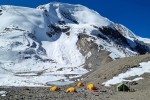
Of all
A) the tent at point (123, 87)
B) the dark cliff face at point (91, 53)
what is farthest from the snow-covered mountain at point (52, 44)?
the tent at point (123, 87)

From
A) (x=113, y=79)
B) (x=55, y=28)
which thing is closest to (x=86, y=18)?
(x=55, y=28)

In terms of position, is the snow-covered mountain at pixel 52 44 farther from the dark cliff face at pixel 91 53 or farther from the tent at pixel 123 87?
the tent at pixel 123 87

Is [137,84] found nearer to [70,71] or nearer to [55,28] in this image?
[70,71]

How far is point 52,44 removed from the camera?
136875 mm

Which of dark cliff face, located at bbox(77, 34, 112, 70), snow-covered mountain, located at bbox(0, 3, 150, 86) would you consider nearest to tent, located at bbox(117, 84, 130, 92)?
snow-covered mountain, located at bbox(0, 3, 150, 86)

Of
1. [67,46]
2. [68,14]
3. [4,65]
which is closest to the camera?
[4,65]

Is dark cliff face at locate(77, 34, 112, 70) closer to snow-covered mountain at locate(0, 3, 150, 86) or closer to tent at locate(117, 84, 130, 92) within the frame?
snow-covered mountain at locate(0, 3, 150, 86)

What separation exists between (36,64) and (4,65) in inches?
439

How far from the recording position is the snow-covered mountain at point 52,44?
103m

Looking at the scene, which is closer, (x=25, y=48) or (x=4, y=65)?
(x=4, y=65)

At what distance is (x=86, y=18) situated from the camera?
188m

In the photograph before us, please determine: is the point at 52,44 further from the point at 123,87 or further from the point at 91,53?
the point at 123,87

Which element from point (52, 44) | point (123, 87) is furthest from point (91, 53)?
point (123, 87)

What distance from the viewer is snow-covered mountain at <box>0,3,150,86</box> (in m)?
103
